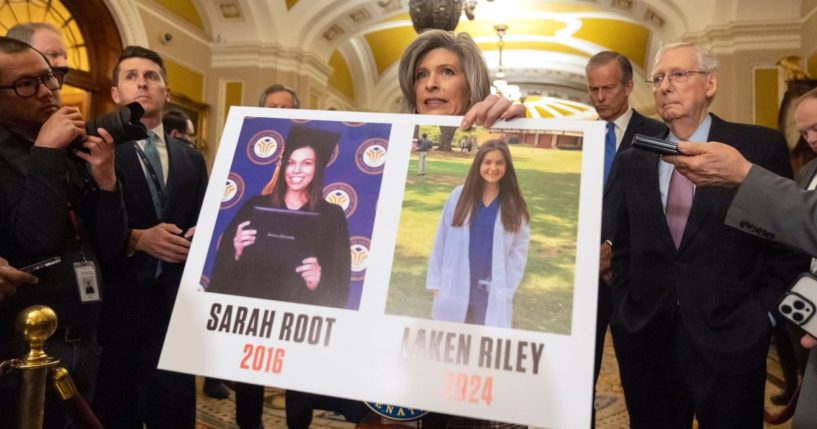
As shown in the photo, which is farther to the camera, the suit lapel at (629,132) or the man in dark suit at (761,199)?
the suit lapel at (629,132)

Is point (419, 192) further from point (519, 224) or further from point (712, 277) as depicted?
point (712, 277)

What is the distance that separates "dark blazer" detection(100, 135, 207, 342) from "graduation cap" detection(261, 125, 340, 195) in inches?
37.6

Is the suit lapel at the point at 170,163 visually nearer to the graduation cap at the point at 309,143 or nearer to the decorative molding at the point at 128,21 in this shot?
the graduation cap at the point at 309,143

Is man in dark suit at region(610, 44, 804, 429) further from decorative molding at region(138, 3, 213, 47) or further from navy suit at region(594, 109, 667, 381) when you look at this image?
decorative molding at region(138, 3, 213, 47)

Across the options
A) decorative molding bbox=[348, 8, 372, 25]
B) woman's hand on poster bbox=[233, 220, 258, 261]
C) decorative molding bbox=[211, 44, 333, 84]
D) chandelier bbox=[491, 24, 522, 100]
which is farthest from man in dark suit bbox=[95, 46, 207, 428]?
chandelier bbox=[491, 24, 522, 100]

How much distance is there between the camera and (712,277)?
161 cm

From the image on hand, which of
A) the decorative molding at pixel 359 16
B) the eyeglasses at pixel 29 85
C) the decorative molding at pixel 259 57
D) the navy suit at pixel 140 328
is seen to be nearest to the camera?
the eyeglasses at pixel 29 85

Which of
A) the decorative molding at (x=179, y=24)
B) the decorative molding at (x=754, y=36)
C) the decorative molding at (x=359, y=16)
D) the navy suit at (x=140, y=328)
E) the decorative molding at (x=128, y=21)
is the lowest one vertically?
the navy suit at (x=140, y=328)

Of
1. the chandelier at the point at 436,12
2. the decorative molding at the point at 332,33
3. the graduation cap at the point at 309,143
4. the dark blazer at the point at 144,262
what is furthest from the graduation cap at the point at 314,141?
the decorative molding at the point at 332,33

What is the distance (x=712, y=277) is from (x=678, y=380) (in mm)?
353

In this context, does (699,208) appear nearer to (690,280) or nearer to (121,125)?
(690,280)

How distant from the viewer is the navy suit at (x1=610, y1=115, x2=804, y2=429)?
1587 mm

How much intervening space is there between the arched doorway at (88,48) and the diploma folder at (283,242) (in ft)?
21.8

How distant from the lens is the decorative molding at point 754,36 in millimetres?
7492
